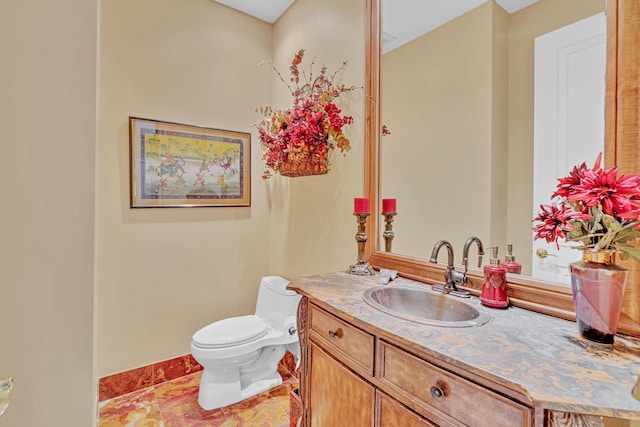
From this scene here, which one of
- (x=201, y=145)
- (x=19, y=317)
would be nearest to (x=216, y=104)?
(x=201, y=145)

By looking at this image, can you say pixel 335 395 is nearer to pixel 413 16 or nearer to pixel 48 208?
pixel 48 208

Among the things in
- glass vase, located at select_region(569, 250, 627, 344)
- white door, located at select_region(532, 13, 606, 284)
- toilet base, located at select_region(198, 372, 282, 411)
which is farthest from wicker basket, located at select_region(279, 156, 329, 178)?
toilet base, located at select_region(198, 372, 282, 411)

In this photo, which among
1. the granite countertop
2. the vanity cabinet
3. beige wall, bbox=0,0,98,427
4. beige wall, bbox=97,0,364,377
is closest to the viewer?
the granite countertop

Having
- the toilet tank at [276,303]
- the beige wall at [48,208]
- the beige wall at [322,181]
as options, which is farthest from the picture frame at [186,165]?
the beige wall at [48,208]

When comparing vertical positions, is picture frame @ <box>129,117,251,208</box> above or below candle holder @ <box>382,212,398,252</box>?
above

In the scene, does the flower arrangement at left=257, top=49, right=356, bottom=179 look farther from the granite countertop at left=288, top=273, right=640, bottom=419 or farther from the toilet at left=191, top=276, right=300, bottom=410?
the granite countertop at left=288, top=273, right=640, bottom=419

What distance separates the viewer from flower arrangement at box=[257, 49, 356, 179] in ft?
5.58

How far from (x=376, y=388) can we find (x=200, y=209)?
190cm

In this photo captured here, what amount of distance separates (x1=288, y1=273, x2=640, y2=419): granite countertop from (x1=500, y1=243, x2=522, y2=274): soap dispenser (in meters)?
0.14

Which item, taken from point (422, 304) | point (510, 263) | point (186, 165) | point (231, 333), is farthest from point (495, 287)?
point (186, 165)

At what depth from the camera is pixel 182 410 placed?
1919 mm

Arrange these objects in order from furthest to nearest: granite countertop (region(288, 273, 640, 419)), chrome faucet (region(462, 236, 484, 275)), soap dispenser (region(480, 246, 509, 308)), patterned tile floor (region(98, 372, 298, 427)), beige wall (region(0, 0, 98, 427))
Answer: patterned tile floor (region(98, 372, 298, 427)) < chrome faucet (region(462, 236, 484, 275)) < soap dispenser (region(480, 246, 509, 308)) < beige wall (region(0, 0, 98, 427)) < granite countertop (region(288, 273, 640, 419))

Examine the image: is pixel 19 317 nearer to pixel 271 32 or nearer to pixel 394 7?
pixel 394 7

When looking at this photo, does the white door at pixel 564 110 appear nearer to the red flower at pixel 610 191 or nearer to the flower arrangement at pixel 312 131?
the red flower at pixel 610 191
